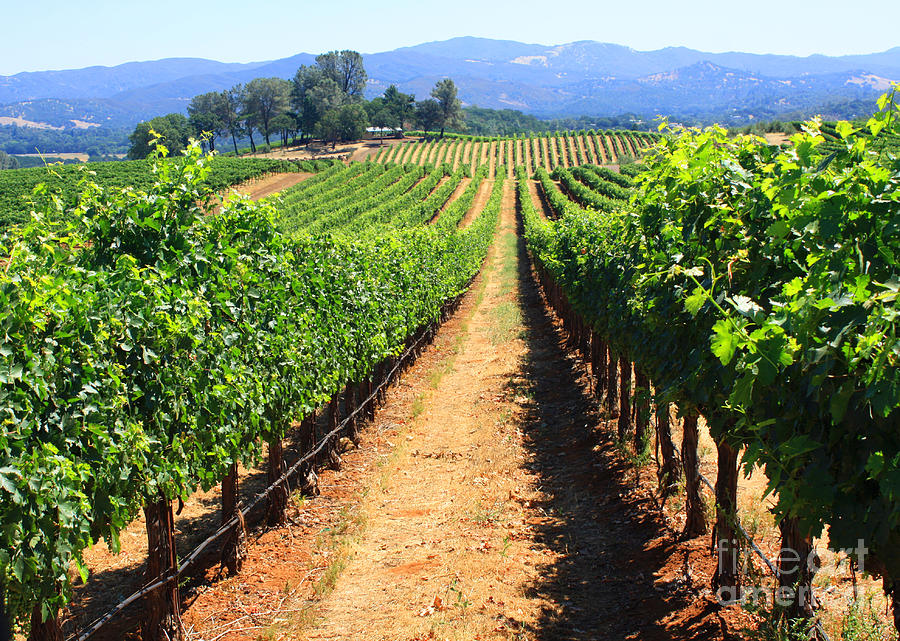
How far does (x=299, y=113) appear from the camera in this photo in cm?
12150

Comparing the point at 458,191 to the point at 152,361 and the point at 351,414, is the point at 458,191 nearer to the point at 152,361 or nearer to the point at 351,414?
the point at 351,414

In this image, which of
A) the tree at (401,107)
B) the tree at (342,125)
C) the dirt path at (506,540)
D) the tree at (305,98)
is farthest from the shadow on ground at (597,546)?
the tree at (401,107)

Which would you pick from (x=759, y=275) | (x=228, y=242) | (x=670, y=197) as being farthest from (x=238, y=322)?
(x=759, y=275)

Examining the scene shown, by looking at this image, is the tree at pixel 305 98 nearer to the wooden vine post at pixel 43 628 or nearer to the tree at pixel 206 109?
the tree at pixel 206 109

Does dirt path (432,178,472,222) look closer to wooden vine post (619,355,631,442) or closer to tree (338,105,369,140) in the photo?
tree (338,105,369,140)

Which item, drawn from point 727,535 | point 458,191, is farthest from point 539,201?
point 727,535

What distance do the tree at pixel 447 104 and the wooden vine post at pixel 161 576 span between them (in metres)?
119

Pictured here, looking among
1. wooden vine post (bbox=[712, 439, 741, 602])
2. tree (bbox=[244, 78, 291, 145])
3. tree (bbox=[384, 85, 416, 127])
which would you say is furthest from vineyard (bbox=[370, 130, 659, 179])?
wooden vine post (bbox=[712, 439, 741, 602])

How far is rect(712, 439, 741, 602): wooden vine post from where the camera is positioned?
5465 mm

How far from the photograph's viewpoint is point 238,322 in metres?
6.71

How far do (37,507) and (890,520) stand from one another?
4.68 m

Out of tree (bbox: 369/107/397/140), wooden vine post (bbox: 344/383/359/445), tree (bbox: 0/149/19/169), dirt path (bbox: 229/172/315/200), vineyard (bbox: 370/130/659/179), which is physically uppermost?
tree (bbox: 369/107/397/140)

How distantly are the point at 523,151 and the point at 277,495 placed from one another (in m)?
100

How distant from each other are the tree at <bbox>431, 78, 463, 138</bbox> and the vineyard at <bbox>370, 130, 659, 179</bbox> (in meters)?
9.83
